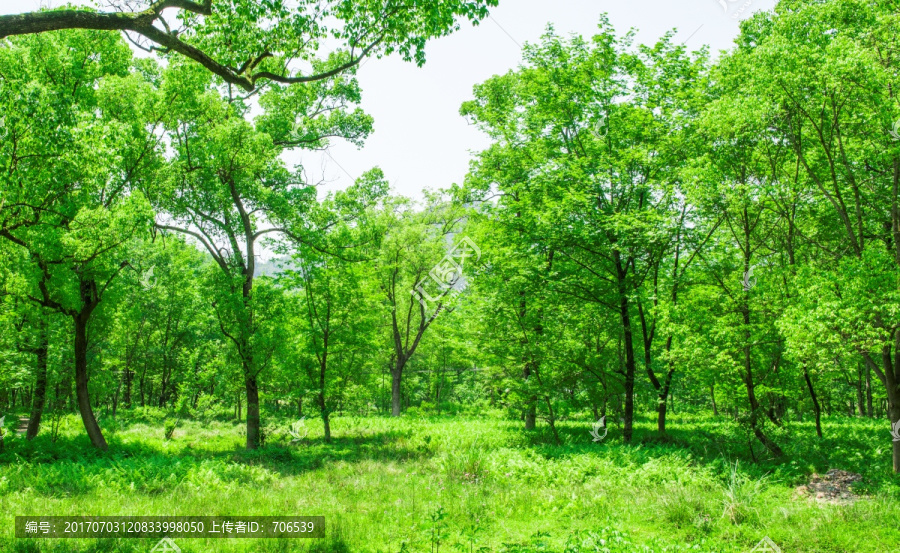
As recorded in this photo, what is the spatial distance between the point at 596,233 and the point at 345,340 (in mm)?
9176

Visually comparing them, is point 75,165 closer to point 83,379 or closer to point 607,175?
point 83,379

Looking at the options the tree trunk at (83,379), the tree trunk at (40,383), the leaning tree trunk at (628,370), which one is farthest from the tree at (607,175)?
the tree trunk at (40,383)

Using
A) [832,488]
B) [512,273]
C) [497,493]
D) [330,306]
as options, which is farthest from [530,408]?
[330,306]

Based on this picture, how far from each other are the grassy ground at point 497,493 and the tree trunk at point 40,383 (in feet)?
5.10

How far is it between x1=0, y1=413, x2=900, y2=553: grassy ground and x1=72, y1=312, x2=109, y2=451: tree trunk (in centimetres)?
47

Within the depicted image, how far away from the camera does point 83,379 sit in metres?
13.7

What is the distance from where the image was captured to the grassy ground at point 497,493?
6660mm

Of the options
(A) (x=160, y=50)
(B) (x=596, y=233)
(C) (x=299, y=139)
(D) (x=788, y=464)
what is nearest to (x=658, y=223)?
(B) (x=596, y=233)

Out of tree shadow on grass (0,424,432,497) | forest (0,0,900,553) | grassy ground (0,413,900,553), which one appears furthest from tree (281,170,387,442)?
grassy ground (0,413,900,553)

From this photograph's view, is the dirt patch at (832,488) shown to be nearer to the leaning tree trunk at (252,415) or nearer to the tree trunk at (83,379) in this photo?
the leaning tree trunk at (252,415)

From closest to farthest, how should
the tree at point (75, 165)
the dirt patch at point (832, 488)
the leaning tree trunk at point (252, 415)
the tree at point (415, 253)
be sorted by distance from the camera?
the tree at point (75, 165) → the dirt patch at point (832, 488) → the leaning tree trunk at point (252, 415) → the tree at point (415, 253)

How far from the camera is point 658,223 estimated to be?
13.1 metres

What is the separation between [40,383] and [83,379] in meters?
2.27

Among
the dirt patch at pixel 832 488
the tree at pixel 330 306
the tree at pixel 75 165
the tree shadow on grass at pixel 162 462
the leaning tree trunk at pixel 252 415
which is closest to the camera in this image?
the tree at pixel 75 165
